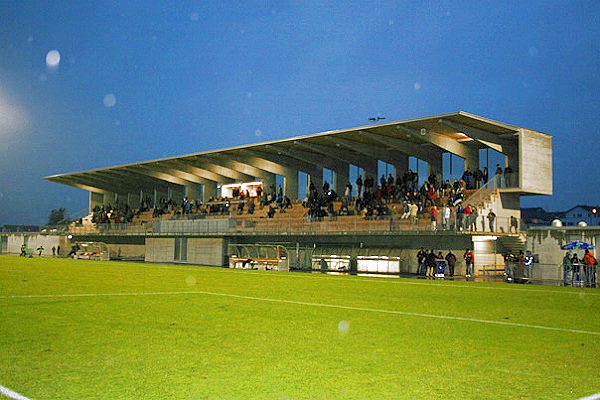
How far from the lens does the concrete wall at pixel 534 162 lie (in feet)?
112

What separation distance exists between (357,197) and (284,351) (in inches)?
1339

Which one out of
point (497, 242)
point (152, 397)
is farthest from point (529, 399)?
point (497, 242)

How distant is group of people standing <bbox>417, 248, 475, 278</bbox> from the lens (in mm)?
31625

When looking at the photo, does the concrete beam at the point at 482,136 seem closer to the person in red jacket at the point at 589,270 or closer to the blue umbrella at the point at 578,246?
the blue umbrella at the point at 578,246

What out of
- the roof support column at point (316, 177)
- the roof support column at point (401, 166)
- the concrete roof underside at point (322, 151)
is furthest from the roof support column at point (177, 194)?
the roof support column at point (401, 166)

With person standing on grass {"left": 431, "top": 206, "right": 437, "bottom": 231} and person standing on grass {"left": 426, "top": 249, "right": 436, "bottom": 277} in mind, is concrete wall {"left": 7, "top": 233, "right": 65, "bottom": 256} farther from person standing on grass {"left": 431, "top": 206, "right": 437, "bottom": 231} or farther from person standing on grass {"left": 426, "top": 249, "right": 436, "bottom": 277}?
person standing on grass {"left": 426, "top": 249, "right": 436, "bottom": 277}

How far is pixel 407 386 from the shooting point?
627 centimetres

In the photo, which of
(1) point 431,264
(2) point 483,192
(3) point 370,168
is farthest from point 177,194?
(1) point 431,264

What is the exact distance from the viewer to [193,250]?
48344mm

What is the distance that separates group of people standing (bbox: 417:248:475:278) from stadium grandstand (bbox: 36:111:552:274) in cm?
116

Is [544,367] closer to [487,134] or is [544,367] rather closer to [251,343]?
[251,343]

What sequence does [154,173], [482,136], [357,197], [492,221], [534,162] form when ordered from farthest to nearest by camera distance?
[154,173]
[357,197]
[482,136]
[534,162]
[492,221]

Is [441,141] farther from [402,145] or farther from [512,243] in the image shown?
[512,243]

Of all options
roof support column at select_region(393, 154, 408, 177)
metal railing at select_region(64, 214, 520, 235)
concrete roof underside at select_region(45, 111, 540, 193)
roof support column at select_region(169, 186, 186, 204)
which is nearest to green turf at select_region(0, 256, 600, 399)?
metal railing at select_region(64, 214, 520, 235)
